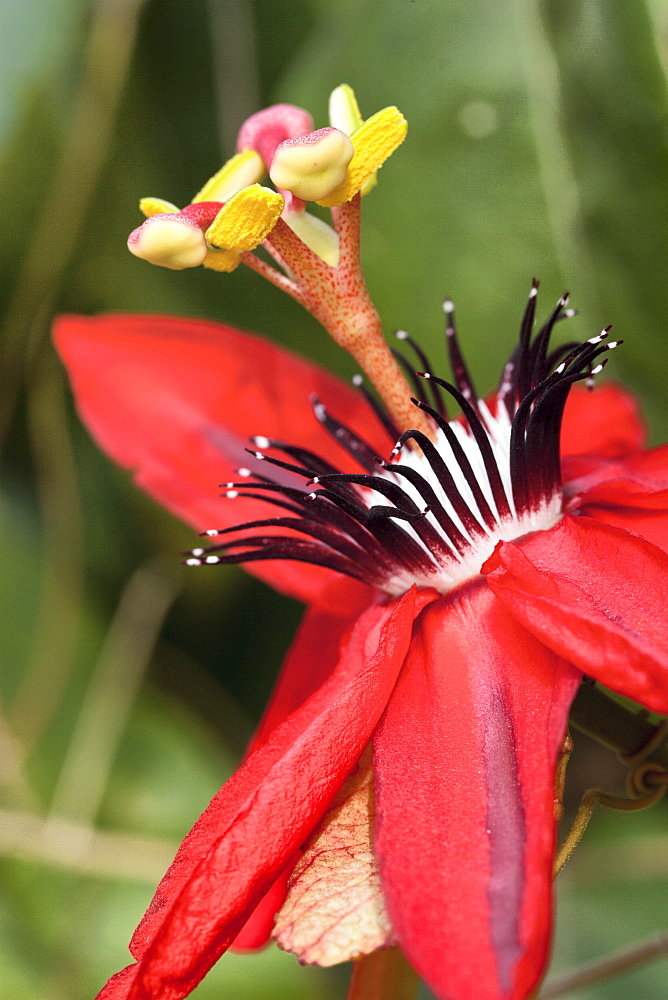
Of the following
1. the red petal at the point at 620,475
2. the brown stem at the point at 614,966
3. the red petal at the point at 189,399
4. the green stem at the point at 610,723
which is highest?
the red petal at the point at 189,399

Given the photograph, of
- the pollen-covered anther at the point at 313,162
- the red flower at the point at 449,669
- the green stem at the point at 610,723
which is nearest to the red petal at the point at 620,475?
the red flower at the point at 449,669

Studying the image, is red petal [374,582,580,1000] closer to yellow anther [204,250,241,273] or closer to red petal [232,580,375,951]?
red petal [232,580,375,951]

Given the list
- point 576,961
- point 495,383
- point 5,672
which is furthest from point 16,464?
point 576,961

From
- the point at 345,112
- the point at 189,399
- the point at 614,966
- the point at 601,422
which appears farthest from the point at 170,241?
the point at 614,966

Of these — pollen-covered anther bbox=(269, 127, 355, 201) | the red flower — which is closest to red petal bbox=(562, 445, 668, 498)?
the red flower

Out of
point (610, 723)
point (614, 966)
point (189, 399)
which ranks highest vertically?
point (189, 399)

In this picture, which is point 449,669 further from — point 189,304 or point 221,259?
point 189,304

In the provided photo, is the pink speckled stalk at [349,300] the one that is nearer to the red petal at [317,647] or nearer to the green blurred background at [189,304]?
the red petal at [317,647]
